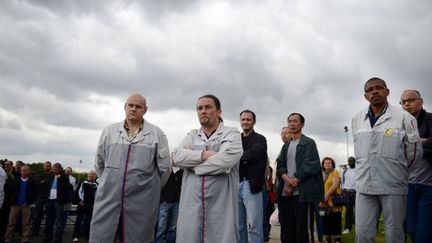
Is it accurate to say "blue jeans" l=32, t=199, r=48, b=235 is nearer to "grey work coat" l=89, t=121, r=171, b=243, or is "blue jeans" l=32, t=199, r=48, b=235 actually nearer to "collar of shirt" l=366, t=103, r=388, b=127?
"grey work coat" l=89, t=121, r=171, b=243

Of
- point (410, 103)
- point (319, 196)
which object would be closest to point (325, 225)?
point (319, 196)

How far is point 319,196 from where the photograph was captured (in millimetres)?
6305

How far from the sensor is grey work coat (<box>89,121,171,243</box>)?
4480 millimetres

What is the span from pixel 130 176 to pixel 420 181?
3852 mm

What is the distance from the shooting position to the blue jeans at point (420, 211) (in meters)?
5.14

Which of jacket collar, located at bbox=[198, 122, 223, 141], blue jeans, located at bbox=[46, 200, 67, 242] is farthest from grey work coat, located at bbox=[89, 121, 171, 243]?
blue jeans, located at bbox=[46, 200, 67, 242]

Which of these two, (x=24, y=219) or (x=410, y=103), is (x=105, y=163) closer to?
(x=410, y=103)

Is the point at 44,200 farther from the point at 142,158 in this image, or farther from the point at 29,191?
the point at 142,158

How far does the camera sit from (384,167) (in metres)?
4.45

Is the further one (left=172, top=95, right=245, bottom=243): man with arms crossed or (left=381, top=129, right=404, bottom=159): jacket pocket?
(left=381, top=129, right=404, bottom=159): jacket pocket

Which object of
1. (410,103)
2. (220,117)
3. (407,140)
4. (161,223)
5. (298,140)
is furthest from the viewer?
(161,223)

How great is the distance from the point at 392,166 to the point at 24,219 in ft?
36.1

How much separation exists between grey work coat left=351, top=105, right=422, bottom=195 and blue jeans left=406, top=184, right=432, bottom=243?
3.28 feet

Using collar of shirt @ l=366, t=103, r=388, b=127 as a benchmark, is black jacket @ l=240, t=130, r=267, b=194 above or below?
below
